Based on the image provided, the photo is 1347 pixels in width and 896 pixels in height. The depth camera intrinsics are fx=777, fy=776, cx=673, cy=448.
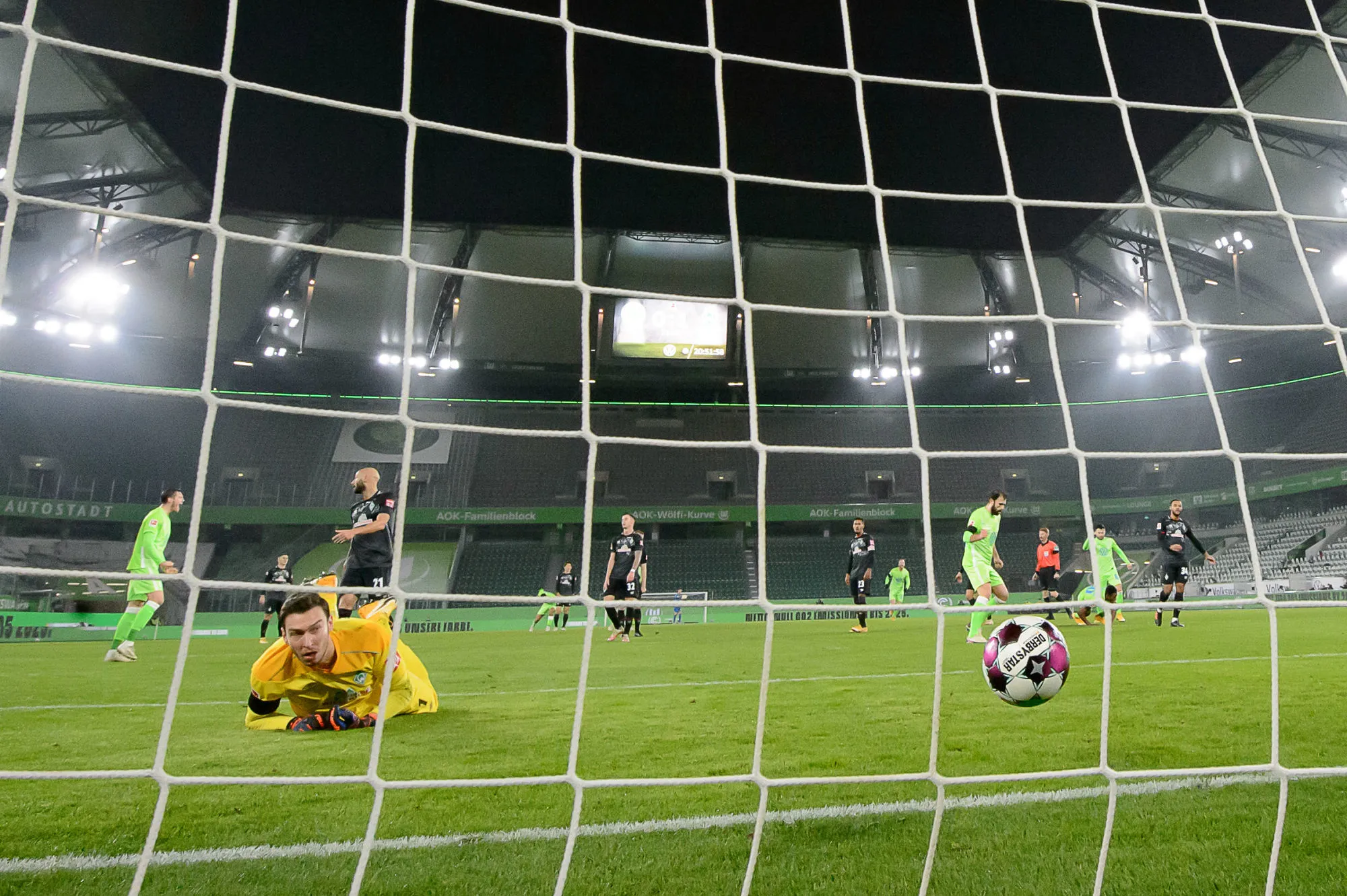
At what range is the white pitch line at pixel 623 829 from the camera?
1739 millimetres

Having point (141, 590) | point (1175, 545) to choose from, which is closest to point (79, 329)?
point (141, 590)

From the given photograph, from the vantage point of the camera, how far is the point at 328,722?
3195 millimetres

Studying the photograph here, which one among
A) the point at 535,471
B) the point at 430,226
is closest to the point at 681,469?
the point at 535,471

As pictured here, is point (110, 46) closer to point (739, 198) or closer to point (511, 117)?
point (511, 117)

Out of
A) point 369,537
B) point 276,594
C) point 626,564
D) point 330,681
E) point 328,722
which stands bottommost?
point 328,722

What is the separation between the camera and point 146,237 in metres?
16.7

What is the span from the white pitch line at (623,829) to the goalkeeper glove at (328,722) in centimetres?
142

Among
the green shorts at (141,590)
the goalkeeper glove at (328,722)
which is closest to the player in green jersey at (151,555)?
the green shorts at (141,590)

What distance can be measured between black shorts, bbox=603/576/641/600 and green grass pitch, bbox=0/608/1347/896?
3.64 m

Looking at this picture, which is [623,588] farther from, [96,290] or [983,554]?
[96,290]

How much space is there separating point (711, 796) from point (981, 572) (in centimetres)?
523

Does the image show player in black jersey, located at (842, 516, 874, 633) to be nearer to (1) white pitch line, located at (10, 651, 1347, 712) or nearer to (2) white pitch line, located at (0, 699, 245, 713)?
(1) white pitch line, located at (10, 651, 1347, 712)

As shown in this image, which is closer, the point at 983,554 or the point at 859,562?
the point at 983,554

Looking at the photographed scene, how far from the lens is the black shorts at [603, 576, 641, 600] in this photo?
8414 millimetres
